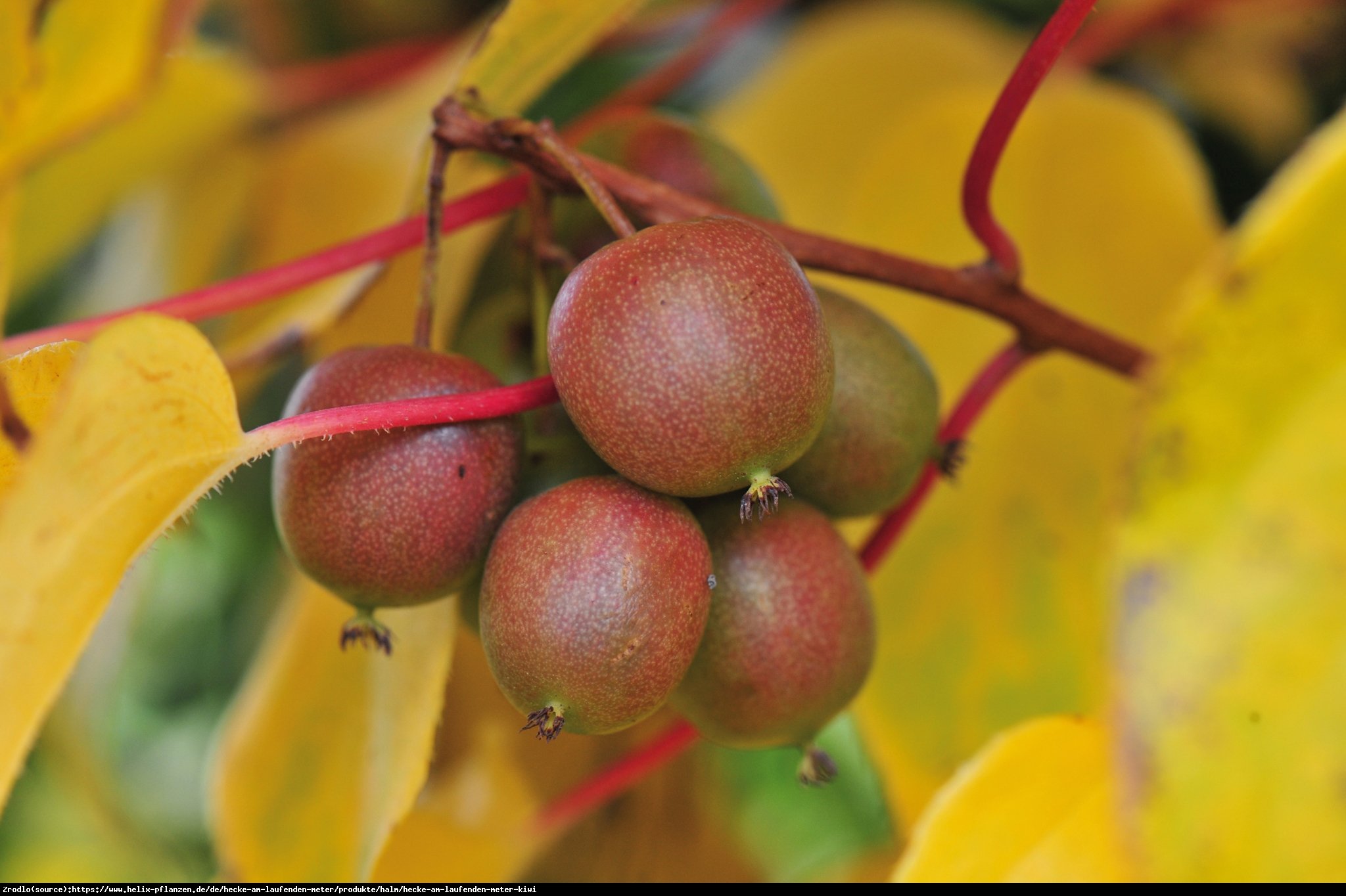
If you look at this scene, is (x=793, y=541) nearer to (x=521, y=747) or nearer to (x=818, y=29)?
(x=521, y=747)

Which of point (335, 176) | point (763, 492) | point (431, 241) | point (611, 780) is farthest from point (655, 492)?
point (335, 176)

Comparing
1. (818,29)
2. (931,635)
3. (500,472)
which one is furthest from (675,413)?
(818,29)

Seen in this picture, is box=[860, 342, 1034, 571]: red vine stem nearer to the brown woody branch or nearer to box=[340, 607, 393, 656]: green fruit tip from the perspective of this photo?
the brown woody branch

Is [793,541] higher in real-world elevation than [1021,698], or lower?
higher

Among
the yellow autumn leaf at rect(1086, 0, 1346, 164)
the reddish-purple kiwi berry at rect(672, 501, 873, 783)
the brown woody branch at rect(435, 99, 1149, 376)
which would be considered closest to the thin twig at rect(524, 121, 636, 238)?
the brown woody branch at rect(435, 99, 1149, 376)

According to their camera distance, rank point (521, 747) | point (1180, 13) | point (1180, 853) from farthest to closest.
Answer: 1. point (1180, 13)
2. point (521, 747)
3. point (1180, 853)

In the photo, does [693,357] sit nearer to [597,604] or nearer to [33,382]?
[597,604]

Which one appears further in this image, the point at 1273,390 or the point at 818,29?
the point at 818,29
